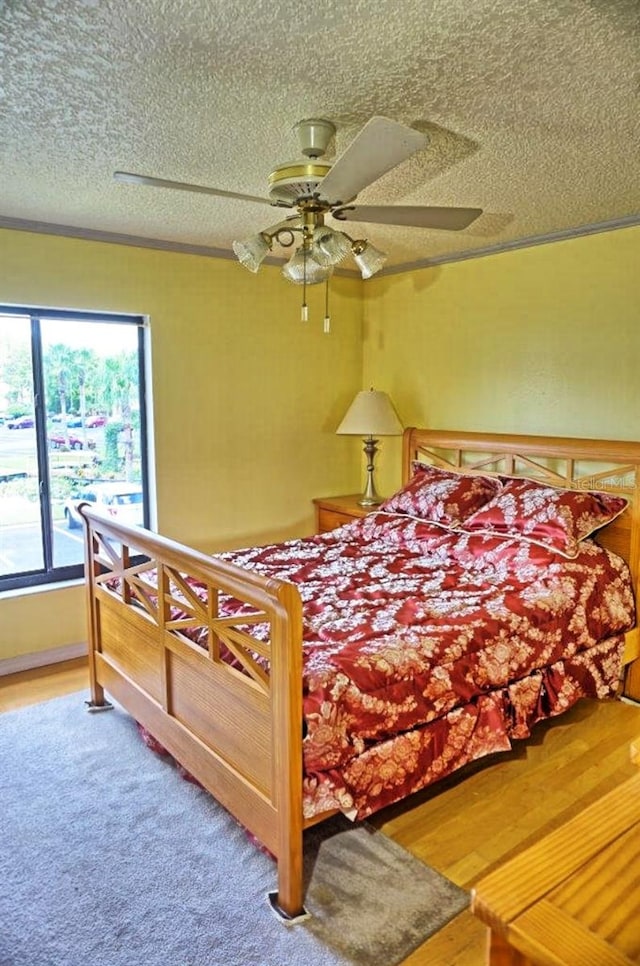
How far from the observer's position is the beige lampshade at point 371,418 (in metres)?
4.23

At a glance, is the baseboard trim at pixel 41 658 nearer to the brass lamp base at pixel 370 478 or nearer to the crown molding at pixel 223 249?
→ the brass lamp base at pixel 370 478

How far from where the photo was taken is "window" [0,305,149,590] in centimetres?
356

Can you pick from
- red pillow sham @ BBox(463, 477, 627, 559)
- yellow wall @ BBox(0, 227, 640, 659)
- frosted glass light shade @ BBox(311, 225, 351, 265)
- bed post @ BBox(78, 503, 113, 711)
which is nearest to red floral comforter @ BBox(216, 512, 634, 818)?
red pillow sham @ BBox(463, 477, 627, 559)

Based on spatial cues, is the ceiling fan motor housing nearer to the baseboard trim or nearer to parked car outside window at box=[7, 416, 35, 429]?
parked car outside window at box=[7, 416, 35, 429]

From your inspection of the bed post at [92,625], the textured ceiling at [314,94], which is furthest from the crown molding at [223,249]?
the bed post at [92,625]

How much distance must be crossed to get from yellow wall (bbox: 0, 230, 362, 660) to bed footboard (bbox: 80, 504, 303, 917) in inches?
42.4

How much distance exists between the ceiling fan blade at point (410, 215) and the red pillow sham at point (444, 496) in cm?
161

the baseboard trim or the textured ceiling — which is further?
the baseboard trim

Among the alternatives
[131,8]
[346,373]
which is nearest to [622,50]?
[131,8]

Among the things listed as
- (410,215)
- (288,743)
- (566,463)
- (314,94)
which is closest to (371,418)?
(566,463)

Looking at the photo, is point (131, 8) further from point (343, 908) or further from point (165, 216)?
point (343, 908)

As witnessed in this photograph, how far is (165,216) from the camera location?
3289 millimetres

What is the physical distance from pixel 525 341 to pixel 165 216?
2.16 meters

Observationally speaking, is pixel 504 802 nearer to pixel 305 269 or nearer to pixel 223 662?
pixel 223 662
